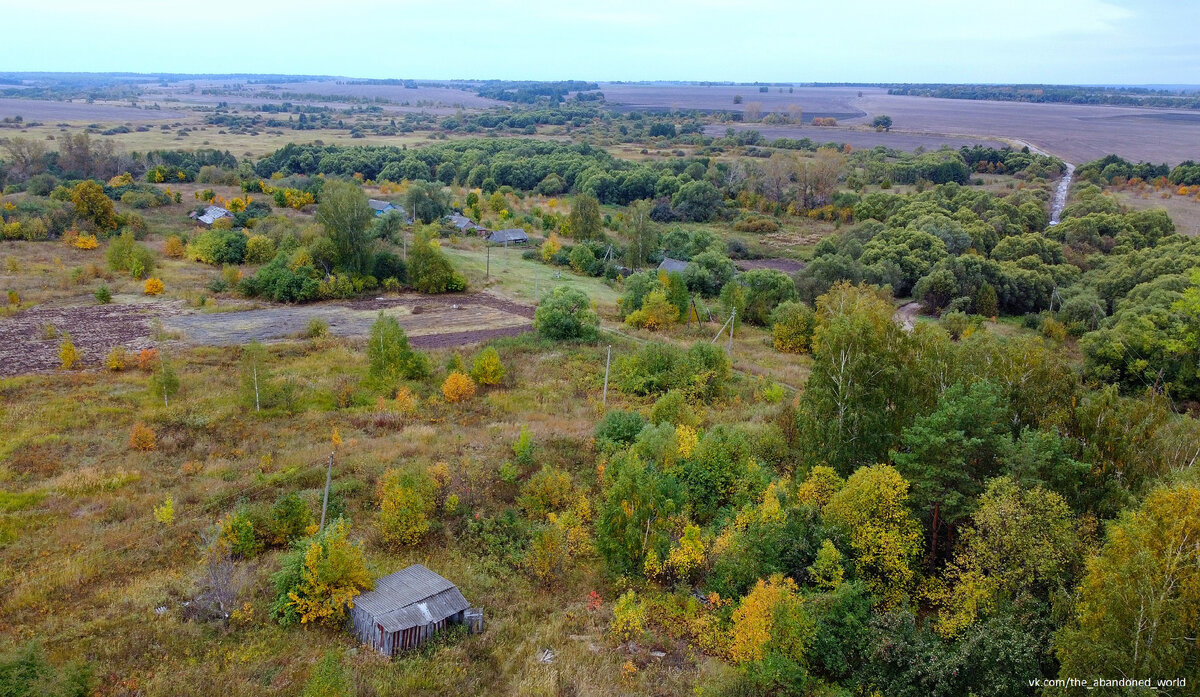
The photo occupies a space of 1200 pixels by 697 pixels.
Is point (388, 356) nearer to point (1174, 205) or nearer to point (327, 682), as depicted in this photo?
point (327, 682)

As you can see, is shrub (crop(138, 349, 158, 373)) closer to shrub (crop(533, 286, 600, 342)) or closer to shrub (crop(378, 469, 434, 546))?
shrub (crop(533, 286, 600, 342))

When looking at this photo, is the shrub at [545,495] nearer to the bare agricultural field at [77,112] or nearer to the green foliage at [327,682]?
the green foliage at [327,682]

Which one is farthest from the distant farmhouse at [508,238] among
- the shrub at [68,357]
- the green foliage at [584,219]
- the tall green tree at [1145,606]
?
the tall green tree at [1145,606]

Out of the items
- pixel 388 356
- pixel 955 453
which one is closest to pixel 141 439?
pixel 388 356

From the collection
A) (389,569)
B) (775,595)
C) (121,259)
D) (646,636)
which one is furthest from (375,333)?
(121,259)

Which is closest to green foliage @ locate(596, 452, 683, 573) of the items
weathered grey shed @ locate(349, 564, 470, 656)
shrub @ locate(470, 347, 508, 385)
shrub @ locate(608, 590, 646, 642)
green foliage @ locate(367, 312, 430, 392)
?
shrub @ locate(608, 590, 646, 642)

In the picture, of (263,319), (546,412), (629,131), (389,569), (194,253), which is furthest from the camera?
(629,131)

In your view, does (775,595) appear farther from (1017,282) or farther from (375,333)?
(1017,282)
